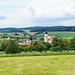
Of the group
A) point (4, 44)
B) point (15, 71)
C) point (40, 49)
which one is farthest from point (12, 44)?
point (15, 71)

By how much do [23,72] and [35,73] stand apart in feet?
3.27

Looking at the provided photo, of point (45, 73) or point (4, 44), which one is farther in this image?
point (4, 44)

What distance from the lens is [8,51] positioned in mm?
52406

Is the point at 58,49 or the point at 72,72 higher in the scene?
the point at 72,72

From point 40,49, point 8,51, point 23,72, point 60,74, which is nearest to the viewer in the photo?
point 60,74

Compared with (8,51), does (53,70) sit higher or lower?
higher

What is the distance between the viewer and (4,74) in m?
11.7

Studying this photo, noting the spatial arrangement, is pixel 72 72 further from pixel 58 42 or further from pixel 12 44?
pixel 58 42

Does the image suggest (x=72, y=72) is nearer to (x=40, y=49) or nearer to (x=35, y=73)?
(x=35, y=73)

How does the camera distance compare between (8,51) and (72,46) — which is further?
(72,46)

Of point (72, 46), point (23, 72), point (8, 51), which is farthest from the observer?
point (72, 46)

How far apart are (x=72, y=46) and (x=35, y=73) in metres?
69.6

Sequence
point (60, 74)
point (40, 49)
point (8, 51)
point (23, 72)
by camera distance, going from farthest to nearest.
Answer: point (40, 49), point (8, 51), point (23, 72), point (60, 74)

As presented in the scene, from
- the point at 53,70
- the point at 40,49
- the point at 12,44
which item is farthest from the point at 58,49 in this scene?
the point at 53,70
